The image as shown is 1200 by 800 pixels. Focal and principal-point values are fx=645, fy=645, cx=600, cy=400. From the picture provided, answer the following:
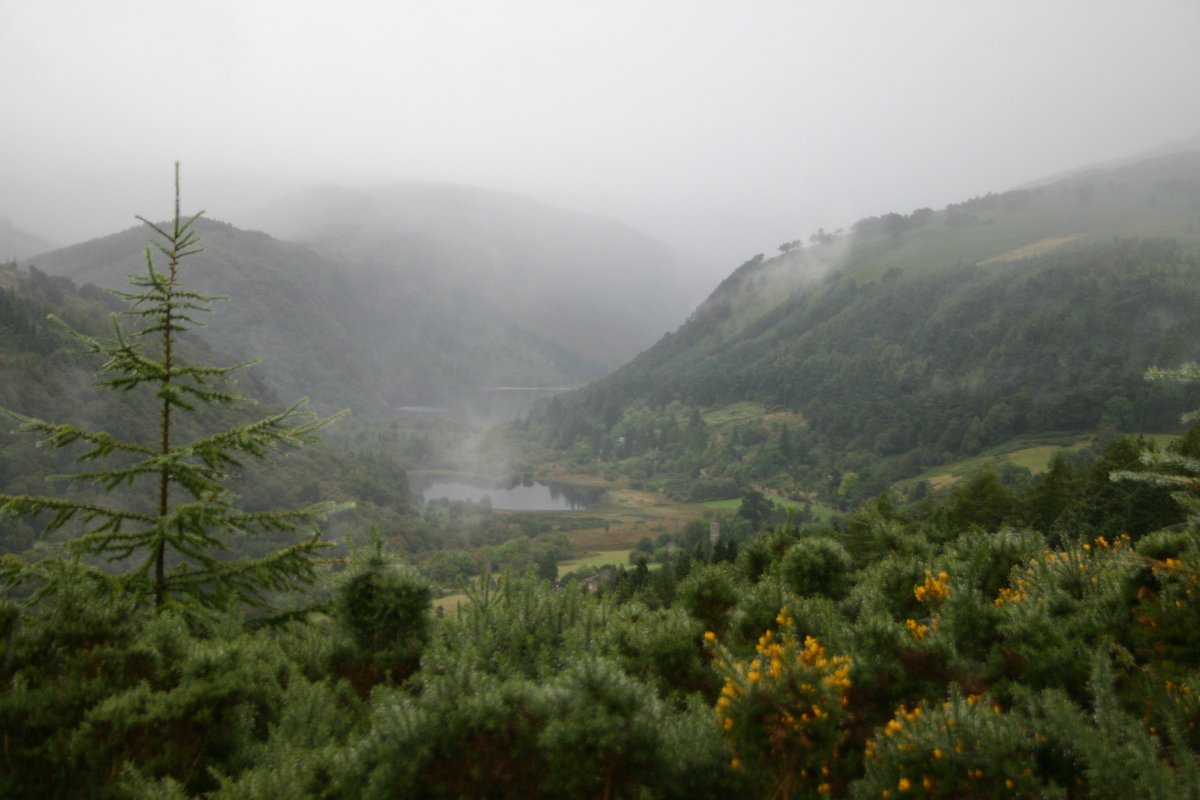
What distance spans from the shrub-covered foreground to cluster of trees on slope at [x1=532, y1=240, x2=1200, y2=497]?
396 ft

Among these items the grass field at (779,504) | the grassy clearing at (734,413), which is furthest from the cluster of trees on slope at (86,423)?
the grassy clearing at (734,413)

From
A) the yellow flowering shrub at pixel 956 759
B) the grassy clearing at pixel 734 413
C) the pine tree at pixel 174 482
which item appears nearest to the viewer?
the yellow flowering shrub at pixel 956 759

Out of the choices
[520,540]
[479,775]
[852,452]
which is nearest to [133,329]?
[479,775]

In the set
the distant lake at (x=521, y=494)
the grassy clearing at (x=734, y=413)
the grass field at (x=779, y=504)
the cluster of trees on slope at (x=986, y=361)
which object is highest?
the cluster of trees on slope at (x=986, y=361)

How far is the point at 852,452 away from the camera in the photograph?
473ft

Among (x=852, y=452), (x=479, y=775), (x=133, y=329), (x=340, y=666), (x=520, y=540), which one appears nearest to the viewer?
(x=479, y=775)

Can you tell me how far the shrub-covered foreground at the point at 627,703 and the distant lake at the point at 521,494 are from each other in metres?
139

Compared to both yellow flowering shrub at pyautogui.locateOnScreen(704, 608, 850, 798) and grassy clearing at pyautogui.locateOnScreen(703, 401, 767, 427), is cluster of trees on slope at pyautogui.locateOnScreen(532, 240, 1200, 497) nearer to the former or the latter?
grassy clearing at pyautogui.locateOnScreen(703, 401, 767, 427)

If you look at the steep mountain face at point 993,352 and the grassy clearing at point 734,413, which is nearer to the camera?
the steep mountain face at point 993,352

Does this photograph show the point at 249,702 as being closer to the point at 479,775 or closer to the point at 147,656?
the point at 147,656

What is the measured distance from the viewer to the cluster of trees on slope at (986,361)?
12044 centimetres

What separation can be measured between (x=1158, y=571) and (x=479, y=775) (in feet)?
19.0

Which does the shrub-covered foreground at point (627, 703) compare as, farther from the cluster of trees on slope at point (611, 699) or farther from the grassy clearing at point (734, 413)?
the grassy clearing at point (734, 413)

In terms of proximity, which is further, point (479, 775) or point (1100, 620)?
point (1100, 620)
